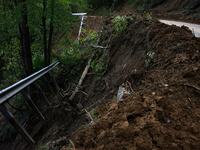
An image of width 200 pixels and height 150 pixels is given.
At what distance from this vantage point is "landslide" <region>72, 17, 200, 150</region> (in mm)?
1839

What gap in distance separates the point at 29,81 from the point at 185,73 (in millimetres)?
3888

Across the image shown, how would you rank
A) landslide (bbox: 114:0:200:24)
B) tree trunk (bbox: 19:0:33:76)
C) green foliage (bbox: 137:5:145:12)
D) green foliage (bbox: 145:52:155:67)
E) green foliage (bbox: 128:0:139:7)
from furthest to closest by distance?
green foliage (bbox: 128:0:139:7) → green foliage (bbox: 137:5:145:12) → landslide (bbox: 114:0:200:24) → tree trunk (bbox: 19:0:33:76) → green foliage (bbox: 145:52:155:67)

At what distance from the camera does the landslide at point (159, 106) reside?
184cm

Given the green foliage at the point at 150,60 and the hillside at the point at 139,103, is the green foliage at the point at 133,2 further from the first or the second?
the green foliage at the point at 150,60

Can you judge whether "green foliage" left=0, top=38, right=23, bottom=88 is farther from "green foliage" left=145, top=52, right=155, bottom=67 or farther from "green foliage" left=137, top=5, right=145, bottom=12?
"green foliage" left=137, top=5, right=145, bottom=12

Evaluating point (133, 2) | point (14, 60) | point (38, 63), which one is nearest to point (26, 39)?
point (14, 60)

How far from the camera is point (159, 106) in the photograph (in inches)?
89.7

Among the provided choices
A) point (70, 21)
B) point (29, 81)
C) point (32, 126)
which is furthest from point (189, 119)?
point (70, 21)

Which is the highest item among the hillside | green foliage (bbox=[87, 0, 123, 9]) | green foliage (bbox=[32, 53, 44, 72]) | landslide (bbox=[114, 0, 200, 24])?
green foliage (bbox=[87, 0, 123, 9])

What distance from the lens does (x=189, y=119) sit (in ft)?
6.79

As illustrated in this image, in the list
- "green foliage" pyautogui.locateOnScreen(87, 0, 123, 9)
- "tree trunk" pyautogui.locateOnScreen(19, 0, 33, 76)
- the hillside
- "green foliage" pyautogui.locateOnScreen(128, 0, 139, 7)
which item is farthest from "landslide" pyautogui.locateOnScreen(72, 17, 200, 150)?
"green foliage" pyautogui.locateOnScreen(87, 0, 123, 9)

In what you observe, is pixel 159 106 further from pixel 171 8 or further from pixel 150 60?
pixel 171 8

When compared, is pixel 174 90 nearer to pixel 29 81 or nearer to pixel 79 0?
pixel 29 81

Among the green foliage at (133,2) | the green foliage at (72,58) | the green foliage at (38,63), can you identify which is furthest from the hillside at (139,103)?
the green foliage at (133,2)
